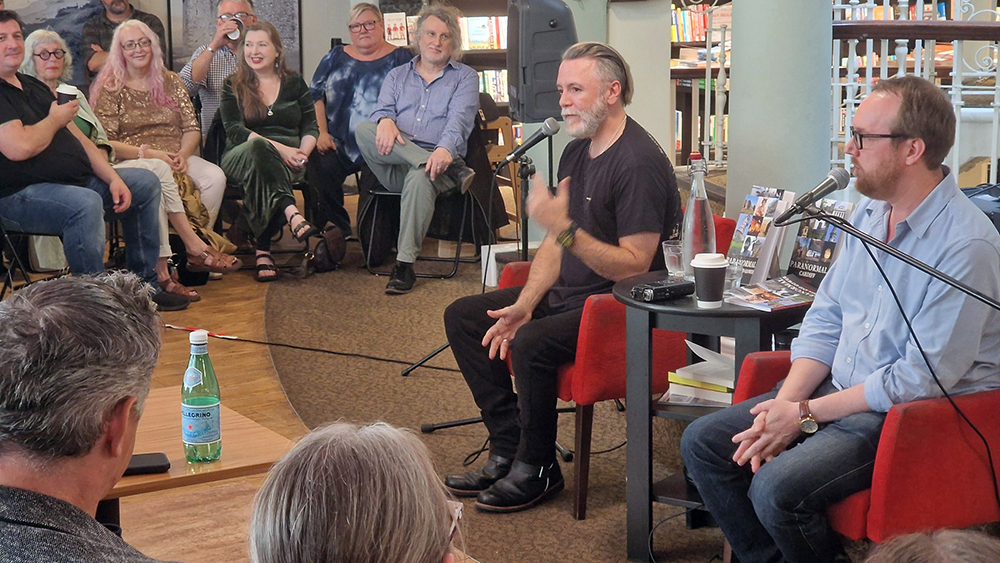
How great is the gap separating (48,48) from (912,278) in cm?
420

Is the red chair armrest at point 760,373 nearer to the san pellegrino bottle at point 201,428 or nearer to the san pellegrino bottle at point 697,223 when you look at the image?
the san pellegrino bottle at point 697,223

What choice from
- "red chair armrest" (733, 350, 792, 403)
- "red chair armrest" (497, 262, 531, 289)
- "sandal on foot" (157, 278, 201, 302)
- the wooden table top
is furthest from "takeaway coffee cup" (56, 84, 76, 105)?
"red chair armrest" (733, 350, 792, 403)

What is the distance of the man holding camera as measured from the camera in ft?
20.2

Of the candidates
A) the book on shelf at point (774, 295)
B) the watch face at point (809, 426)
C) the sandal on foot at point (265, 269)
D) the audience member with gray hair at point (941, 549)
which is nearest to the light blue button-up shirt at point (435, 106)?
the sandal on foot at point (265, 269)

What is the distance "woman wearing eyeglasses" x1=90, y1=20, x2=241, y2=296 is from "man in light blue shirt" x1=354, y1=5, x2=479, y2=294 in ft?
2.93

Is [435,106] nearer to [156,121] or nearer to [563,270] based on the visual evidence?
[156,121]

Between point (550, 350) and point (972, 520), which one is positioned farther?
point (550, 350)

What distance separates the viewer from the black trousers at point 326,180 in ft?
19.8

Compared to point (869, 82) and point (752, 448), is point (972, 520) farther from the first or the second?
point (869, 82)

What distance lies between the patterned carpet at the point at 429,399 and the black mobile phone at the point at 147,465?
0.30 meters

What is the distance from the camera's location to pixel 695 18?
9.23 metres

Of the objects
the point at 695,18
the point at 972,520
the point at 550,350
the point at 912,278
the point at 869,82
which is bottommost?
the point at 972,520

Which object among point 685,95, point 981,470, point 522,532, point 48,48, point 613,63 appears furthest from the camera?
point 685,95

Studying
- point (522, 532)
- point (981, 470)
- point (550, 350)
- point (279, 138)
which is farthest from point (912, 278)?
point (279, 138)
